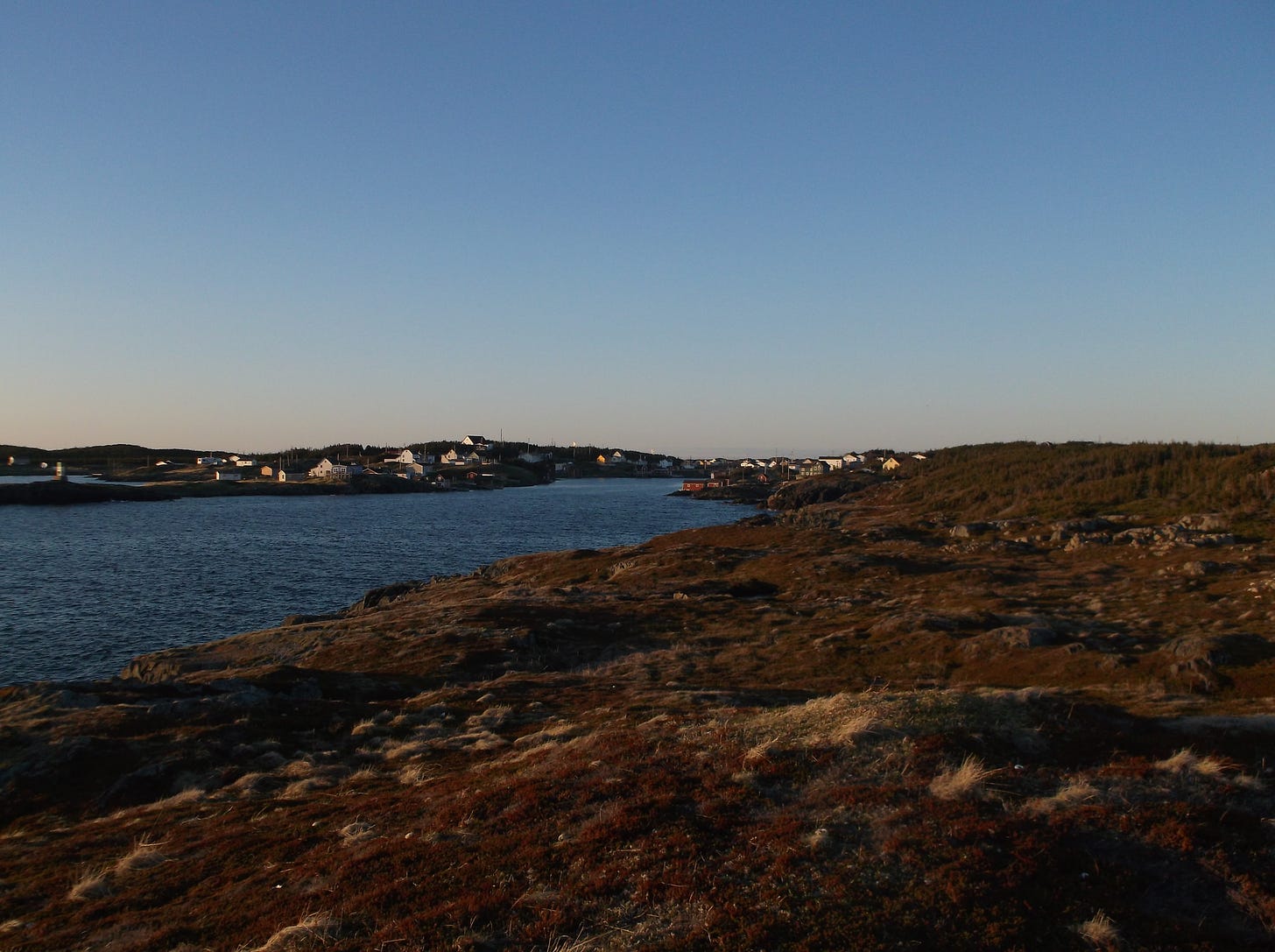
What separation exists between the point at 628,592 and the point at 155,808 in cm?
3394

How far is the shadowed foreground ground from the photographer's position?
934cm

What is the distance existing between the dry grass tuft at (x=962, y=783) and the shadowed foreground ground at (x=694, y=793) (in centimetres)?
7

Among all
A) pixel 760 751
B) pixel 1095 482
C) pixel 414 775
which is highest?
pixel 1095 482

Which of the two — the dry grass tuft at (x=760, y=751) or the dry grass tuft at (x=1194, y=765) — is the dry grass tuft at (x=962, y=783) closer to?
the dry grass tuft at (x=1194, y=765)

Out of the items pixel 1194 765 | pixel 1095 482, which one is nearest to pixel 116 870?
pixel 1194 765

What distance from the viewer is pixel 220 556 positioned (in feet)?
283

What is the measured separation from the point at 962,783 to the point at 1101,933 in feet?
12.4

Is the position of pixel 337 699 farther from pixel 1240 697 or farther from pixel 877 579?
pixel 877 579

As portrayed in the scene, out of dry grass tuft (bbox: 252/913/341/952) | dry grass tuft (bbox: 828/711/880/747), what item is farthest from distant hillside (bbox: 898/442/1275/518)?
dry grass tuft (bbox: 252/913/341/952)

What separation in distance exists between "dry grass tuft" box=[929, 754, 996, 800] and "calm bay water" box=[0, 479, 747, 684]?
45.6m

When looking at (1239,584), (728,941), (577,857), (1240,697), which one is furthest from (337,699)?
(1239,584)

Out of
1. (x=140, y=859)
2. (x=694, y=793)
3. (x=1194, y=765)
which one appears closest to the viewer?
(x=1194, y=765)

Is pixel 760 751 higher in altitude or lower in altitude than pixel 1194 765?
lower

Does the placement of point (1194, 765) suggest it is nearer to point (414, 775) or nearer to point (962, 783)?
point (962, 783)
